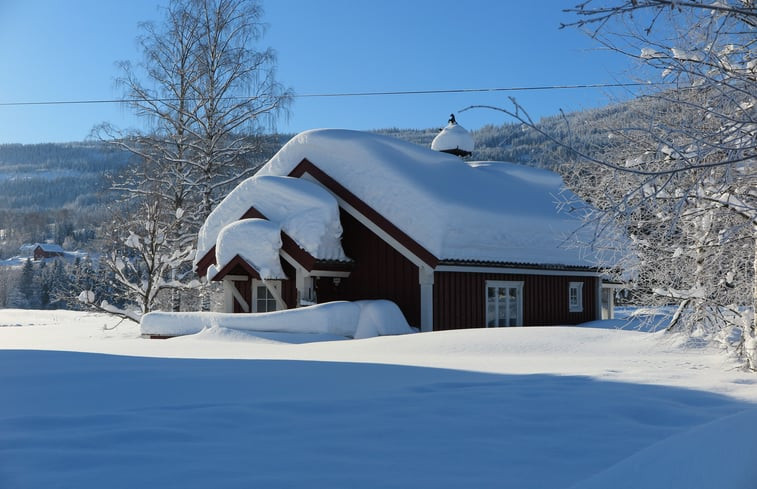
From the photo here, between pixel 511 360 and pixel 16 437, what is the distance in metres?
6.80

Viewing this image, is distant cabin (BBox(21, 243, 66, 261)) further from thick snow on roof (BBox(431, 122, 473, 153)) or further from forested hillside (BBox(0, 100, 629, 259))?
thick snow on roof (BBox(431, 122, 473, 153))

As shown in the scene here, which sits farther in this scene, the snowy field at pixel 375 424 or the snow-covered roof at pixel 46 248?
the snow-covered roof at pixel 46 248

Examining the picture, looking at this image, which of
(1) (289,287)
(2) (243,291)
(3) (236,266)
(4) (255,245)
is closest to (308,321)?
(4) (255,245)

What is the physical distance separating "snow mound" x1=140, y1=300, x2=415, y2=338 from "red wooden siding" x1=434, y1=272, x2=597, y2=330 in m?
1.13

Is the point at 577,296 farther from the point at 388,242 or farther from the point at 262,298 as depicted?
the point at 262,298

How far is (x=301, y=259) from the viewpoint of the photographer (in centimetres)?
1698

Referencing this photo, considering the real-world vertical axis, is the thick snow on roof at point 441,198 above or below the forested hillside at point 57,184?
below

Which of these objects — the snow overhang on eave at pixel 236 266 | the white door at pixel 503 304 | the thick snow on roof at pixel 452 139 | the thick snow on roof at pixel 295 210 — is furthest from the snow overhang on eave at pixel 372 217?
the thick snow on roof at pixel 452 139

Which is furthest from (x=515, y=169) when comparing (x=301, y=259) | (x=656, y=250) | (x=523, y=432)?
(x=523, y=432)

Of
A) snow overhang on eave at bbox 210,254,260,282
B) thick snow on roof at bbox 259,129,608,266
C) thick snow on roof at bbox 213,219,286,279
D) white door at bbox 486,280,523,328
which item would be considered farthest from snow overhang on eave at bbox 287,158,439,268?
snow overhang on eave at bbox 210,254,260,282

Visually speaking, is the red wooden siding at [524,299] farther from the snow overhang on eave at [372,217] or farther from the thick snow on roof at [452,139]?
the thick snow on roof at [452,139]

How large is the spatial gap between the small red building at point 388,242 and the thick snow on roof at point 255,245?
25mm

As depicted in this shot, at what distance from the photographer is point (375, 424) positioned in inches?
190

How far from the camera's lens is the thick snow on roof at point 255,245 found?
55.3ft
